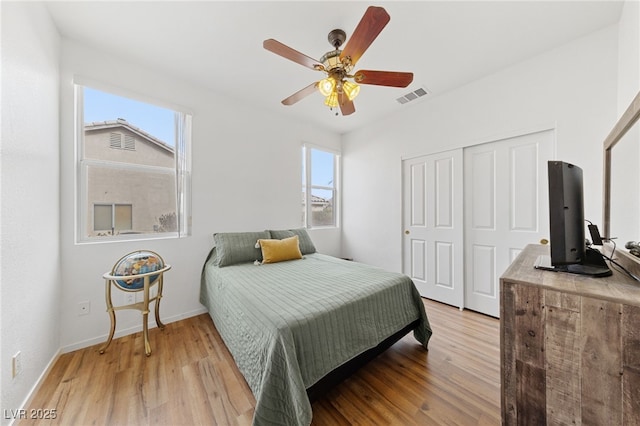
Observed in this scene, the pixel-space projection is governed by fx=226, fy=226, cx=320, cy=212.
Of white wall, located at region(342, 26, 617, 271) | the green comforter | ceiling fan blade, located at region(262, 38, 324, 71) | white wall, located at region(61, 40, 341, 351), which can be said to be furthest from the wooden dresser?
white wall, located at region(61, 40, 341, 351)

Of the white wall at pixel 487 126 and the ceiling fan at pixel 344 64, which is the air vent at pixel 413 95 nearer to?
the white wall at pixel 487 126

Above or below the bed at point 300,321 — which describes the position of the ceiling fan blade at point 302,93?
above

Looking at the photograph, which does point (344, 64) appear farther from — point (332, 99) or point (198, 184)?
point (198, 184)

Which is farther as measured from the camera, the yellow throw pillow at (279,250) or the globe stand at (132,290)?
the yellow throw pillow at (279,250)

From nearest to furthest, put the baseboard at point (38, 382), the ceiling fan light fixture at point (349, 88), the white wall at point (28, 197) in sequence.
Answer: the white wall at point (28, 197)
the baseboard at point (38, 382)
the ceiling fan light fixture at point (349, 88)

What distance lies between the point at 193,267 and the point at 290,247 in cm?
119

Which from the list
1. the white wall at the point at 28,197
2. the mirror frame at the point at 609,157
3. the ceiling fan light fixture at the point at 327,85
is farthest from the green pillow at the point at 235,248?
the mirror frame at the point at 609,157

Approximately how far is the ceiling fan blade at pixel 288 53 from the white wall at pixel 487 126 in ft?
6.87

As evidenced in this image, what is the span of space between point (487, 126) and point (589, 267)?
6.91ft

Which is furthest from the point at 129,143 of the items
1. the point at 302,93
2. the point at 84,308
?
the point at 302,93

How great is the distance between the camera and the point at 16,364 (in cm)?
135

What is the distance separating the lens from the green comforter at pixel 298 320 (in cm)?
121

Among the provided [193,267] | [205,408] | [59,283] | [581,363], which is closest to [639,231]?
[581,363]

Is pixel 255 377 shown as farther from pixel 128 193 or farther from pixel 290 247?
pixel 128 193
